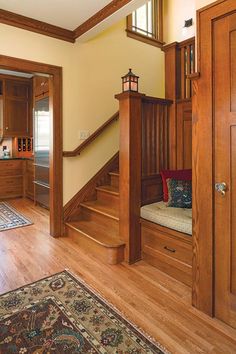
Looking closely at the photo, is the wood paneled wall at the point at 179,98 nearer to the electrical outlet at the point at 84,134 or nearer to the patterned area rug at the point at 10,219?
the electrical outlet at the point at 84,134

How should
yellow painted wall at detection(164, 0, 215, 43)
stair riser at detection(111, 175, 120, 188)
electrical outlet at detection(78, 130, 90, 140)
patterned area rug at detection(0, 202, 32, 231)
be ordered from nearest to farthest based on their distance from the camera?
1. electrical outlet at detection(78, 130, 90, 140)
2. stair riser at detection(111, 175, 120, 188)
3. patterned area rug at detection(0, 202, 32, 231)
4. yellow painted wall at detection(164, 0, 215, 43)

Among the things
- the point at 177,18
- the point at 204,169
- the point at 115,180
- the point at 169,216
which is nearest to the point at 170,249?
the point at 169,216

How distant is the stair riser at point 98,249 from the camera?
8.30ft

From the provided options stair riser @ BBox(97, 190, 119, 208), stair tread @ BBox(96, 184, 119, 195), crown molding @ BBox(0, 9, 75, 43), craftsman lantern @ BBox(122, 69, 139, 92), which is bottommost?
stair riser @ BBox(97, 190, 119, 208)

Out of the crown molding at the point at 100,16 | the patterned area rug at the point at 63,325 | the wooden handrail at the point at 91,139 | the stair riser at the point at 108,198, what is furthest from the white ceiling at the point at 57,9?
the patterned area rug at the point at 63,325

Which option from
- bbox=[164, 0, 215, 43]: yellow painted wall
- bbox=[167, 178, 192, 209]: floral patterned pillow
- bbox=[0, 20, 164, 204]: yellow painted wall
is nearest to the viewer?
bbox=[167, 178, 192, 209]: floral patterned pillow

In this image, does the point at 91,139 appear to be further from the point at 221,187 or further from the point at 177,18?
the point at 177,18

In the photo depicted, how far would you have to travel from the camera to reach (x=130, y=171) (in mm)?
2477

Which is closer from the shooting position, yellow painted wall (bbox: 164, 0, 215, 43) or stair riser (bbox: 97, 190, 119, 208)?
stair riser (bbox: 97, 190, 119, 208)

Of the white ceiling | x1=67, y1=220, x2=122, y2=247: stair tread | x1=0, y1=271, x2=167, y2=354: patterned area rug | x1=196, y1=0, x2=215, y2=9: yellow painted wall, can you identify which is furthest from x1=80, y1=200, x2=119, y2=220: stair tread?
the white ceiling

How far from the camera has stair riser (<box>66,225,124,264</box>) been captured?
2529mm

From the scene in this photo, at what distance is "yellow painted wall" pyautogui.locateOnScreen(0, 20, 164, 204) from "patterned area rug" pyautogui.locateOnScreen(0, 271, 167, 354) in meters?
1.54

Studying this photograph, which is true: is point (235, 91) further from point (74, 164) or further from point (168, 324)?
point (74, 164)

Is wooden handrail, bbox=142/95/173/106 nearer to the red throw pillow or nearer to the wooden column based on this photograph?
the wooden column
